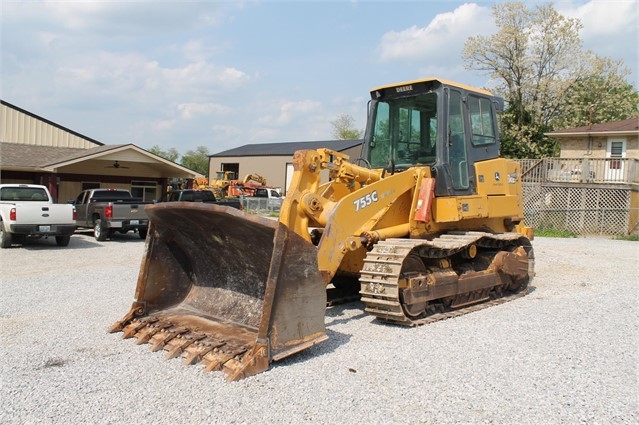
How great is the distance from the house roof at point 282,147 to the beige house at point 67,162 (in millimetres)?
21478

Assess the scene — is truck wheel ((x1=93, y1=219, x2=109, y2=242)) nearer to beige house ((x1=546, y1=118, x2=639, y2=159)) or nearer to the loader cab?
the loader cab

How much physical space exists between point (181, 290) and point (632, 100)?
A: 135 feet

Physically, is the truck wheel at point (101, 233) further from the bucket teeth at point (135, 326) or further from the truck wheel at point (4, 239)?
the bucket teeth at point (135, 326)

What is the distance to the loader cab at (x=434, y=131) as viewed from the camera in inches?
298

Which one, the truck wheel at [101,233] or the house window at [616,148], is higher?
the house window at [616,148]

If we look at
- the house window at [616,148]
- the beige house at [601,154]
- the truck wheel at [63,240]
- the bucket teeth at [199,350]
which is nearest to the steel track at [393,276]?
the bucket teeth at [199,350]

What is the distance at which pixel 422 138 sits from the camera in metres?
7.89

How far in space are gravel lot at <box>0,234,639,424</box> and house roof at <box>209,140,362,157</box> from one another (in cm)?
3898

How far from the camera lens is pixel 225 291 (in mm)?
6398

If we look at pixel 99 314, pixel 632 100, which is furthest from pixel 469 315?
pixel 632 100

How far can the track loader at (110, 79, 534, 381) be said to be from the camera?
517 cm

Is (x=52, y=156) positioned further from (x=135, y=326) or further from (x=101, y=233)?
(x=135, y=326)

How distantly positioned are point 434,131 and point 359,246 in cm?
230

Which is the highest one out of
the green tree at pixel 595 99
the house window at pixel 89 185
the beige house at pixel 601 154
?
the green tree at pixel 595 99
